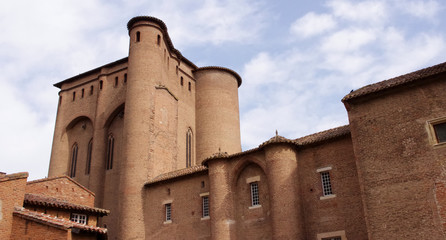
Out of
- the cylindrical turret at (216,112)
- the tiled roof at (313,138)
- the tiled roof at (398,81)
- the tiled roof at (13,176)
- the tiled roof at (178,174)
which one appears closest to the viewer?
the tiled roof at (13,176)

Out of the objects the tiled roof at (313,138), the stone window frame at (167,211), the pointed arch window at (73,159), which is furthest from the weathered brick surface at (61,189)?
the tiled roof at (313,138)

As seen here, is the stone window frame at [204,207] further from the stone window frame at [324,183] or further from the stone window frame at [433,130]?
the stone window frame at [433,130]

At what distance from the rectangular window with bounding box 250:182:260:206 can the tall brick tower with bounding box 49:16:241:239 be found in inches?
320

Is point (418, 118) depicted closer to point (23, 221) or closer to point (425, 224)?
point (425, 224)

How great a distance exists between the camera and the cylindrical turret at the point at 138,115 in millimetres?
27281

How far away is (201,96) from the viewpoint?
125 feet

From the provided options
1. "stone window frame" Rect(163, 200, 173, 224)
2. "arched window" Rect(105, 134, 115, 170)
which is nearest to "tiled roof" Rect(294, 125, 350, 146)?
"stone window frame" Rect(163, 200, 173, 224)

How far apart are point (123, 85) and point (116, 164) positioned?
658cm

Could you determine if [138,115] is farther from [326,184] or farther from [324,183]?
[326,184]

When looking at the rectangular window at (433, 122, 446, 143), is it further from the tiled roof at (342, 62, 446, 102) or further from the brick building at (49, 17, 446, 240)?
the tiled roof at (342, 62, 446, 102)

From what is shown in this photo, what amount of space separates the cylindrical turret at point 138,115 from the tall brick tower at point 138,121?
63 mm

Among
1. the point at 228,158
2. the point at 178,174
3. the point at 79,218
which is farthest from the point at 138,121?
the point at 79,218

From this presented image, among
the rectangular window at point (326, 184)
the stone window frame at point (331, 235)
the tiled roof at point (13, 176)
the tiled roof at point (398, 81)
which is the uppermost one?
the tiled roof at point (398, 81)

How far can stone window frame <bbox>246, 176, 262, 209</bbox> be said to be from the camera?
22888 mm
